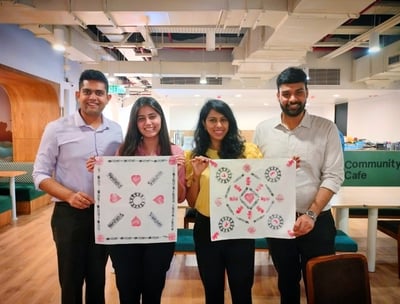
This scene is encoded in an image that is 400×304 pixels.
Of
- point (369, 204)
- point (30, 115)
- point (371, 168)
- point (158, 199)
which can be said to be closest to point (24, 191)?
point (30, 115)

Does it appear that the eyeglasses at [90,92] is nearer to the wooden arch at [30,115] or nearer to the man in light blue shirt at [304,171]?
the man in light blue shirt at [304,171]

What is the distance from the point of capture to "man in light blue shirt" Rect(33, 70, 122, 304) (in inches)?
67.6

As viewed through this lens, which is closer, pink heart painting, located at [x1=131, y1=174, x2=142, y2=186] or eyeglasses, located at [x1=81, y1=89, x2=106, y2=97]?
pink heart painting, located at [x1=131, y1=174, x2=142, y2=186]

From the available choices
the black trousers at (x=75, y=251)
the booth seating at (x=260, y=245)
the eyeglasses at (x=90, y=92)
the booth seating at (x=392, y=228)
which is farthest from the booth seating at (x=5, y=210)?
the booth seating at (x=392, y=228)

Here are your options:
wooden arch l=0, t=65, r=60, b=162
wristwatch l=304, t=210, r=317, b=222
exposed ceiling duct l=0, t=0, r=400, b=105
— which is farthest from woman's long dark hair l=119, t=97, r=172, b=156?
wooden arch l=0, t=65, r=60, b=162

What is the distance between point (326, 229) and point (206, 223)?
0.67m

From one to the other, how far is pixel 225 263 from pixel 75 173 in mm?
929

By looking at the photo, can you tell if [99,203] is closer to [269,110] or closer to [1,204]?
[1,204]

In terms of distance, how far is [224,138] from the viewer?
1.70 meters

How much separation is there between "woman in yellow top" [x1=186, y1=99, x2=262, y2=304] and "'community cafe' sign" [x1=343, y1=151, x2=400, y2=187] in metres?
2.74

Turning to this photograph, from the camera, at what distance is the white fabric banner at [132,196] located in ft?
5.17

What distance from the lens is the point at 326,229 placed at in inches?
68.9

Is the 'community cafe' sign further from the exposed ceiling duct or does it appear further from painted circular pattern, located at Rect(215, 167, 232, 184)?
painted circular pattern, located at Rect(215, 167, 232, 184)

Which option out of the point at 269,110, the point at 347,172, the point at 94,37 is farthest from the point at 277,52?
the point at 269,110
